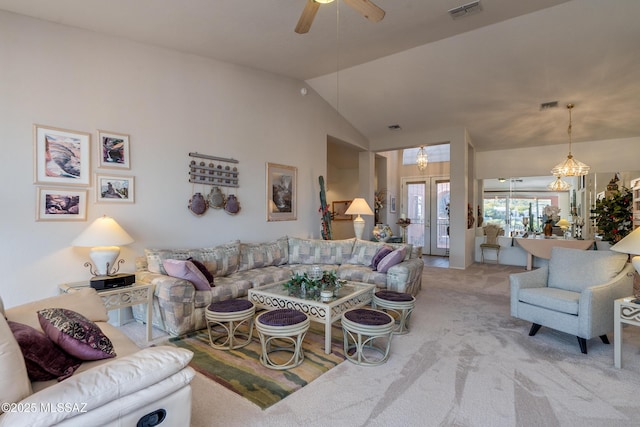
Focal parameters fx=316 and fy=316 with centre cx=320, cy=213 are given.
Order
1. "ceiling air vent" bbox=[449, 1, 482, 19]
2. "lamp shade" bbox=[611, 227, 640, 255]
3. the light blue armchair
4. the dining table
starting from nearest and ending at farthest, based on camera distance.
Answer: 1. "lamp shade" bbox=[611, 227, 640, 255]
2. the light blue armchair
3. "ceiling air vent" bbox=[449, 1, 482, 19]
4. the dining table

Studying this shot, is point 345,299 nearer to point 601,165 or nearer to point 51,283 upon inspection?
point 51,283

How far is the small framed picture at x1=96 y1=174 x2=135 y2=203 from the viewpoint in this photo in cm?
324

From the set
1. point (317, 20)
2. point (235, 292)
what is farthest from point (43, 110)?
point (317, 20)

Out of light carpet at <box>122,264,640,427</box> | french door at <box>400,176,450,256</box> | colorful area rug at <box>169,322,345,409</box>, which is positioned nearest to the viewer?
light carpet at <box>122,264,640,427</box>

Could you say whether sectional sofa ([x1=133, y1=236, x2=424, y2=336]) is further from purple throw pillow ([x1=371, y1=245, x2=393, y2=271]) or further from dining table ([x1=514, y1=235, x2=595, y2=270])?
dining table ([x1=514, y1=235, x2=595, y2=270])

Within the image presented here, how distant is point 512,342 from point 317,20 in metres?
3.84

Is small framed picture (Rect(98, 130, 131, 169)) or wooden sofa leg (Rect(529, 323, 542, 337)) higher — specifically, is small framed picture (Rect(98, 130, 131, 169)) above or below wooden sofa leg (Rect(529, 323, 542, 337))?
above

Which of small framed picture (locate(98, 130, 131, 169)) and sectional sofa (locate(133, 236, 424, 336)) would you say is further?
small framed picture (locate(98, 130, 131, 169))

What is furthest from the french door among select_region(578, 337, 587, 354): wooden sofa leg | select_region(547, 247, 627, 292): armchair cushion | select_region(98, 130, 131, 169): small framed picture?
select_region(98, 130, 131, 169): small framed picture

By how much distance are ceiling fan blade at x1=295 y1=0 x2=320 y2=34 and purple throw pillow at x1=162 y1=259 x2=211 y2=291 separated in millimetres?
2403

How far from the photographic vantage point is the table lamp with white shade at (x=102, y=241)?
9.32 ft

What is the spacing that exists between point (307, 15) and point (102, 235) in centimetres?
261

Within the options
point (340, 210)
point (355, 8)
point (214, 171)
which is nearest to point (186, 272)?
point (214, 171)

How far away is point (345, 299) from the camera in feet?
9.39
